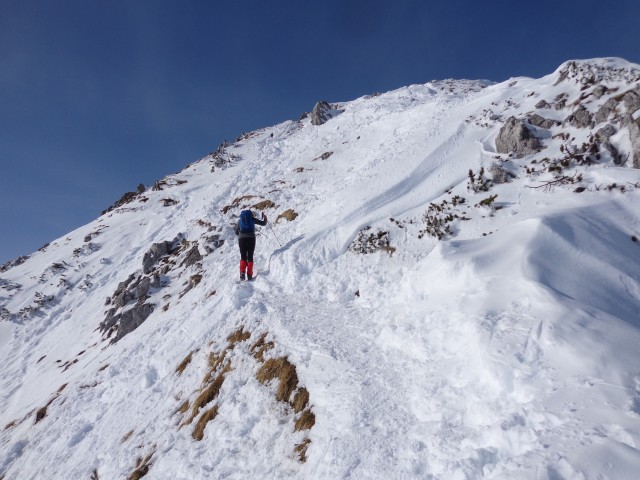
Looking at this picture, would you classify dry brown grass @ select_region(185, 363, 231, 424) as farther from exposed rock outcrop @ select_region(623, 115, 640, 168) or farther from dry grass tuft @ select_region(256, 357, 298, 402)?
exposed rock outcrop @ select_region(623, 115, 640, 168)

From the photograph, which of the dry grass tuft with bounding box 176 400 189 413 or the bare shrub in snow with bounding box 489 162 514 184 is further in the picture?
the bare shrub in snow with bounding box 489 162 514 184

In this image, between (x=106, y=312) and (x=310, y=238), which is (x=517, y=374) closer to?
(x=310, y=238)

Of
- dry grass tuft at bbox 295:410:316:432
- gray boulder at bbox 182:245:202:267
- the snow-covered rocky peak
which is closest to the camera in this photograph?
dry grass tuft at bbox 295:410:316:432

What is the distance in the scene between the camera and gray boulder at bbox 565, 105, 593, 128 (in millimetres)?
11938

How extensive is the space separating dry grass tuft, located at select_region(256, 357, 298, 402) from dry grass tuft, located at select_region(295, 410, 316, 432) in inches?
26.4

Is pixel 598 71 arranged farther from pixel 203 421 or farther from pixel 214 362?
pixel 203 421

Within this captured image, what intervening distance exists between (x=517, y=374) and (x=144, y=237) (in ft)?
88.9

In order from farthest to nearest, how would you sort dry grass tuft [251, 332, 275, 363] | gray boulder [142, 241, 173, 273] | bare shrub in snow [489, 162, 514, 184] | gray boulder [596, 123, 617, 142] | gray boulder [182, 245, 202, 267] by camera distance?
gray boulder [142, 241, 173, 273], gray boulder [182, 245, 202, 267], bare shrub in snow [489, 162, 514, 184], gray boulder [596, 123, 617, 142], dry grass tuft [251, 332, 275, 363]

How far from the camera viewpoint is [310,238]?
530 inches

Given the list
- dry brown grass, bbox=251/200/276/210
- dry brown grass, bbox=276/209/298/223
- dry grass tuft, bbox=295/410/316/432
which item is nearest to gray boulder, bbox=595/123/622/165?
dry grass tuft, bbox=295/410/316/432

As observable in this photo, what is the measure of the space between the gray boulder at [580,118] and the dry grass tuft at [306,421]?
12422 mm

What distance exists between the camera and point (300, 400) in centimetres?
680

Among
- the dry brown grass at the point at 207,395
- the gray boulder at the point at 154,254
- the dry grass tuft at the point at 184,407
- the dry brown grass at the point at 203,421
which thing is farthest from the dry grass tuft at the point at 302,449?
the gray boulder at the point at 154,254

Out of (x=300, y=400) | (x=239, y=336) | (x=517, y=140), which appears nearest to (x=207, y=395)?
(x=239, y=336)
